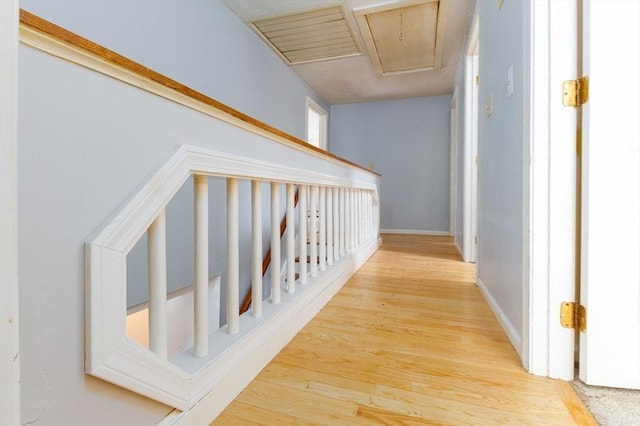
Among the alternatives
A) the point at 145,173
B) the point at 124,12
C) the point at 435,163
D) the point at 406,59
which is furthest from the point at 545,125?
the point at 435,163

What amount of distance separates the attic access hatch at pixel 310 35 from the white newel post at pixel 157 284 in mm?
2635

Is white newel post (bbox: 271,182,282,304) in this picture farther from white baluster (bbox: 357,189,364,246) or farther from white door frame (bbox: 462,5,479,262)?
white door frame (bbox: 462,5,479,262)

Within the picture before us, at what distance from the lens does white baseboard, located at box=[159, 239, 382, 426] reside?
780 mm

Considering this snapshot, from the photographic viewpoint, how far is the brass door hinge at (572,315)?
100 centimetres

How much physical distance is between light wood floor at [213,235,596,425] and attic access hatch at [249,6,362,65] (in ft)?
8.18

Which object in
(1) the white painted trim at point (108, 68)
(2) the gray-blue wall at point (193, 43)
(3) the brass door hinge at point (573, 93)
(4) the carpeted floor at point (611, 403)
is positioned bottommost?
(4) the carpeted floor at point (611, 403)

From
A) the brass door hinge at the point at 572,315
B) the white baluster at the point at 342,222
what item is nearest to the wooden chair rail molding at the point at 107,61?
the brass door hinge at the point at 572,315

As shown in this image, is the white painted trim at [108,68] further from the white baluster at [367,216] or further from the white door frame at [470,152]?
the white door frame at [470,152]

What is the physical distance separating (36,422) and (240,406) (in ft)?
1.69

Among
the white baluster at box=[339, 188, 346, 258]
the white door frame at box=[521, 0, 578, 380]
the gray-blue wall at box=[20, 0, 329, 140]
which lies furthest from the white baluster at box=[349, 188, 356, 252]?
the white door frame at box=[521, 0, 578, 380]

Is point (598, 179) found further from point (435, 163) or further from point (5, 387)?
point (435, 163)

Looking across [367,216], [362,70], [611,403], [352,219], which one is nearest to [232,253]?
[611,403]

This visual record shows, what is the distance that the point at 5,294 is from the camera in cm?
36

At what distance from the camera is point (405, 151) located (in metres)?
5.14
